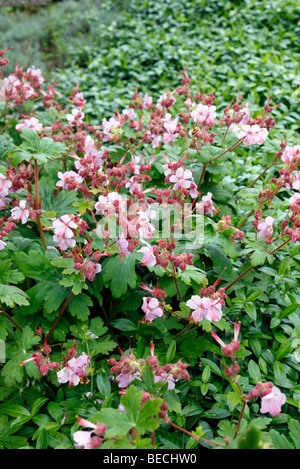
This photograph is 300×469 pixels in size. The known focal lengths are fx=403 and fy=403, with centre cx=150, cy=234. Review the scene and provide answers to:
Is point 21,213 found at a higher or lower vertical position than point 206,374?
higher

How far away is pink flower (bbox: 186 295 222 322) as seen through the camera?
1776mm

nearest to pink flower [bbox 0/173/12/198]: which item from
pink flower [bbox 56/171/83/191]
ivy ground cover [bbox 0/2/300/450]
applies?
ivy ground cover [bbox 0/2/300/450]

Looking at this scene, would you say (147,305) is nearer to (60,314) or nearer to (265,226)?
(60,314)

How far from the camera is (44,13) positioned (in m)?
7.43

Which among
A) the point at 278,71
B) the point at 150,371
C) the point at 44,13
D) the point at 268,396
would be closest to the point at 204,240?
the point at 150,371

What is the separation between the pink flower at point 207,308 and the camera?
1776 mm

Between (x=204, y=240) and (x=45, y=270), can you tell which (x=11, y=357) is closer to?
(x=45, y=270)

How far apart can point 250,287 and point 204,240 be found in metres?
0.44

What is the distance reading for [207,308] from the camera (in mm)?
1799

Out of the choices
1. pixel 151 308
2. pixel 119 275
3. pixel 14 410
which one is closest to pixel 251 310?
pixel 151 308

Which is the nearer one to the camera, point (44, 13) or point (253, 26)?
point (253, 26)

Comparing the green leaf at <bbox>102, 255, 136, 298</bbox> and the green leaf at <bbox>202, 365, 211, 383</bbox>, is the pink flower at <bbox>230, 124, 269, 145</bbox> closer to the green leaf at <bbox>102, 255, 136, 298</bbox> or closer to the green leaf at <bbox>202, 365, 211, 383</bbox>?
the green leaf at <bbox>102, 255, 136, 298</bbox>

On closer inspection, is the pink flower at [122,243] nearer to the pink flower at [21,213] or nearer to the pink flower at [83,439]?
the pink flower at [21,213]

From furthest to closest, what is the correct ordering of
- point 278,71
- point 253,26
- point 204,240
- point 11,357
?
point 253,26 → point 278,71 → point 204,240 → point 11,357
